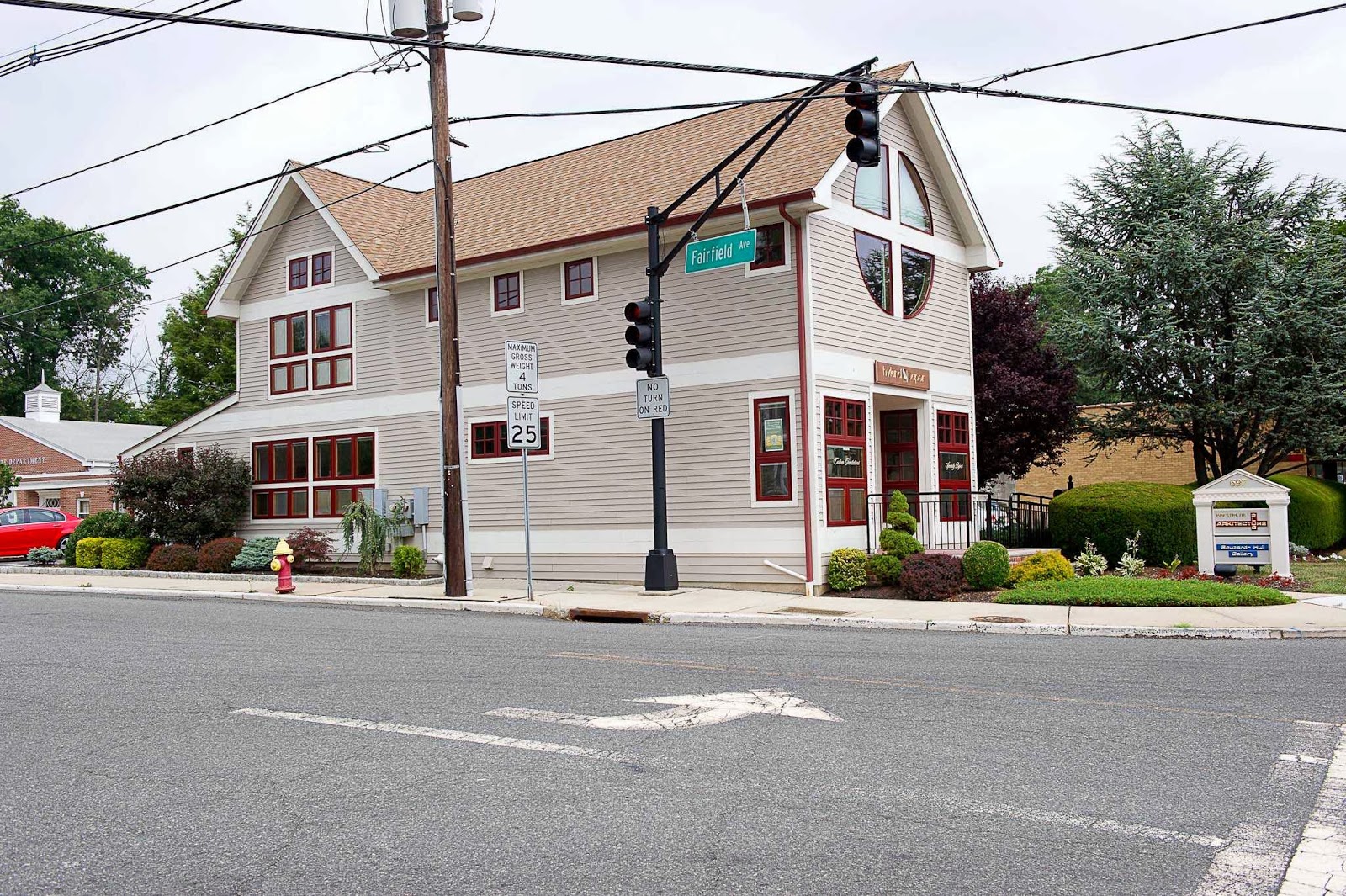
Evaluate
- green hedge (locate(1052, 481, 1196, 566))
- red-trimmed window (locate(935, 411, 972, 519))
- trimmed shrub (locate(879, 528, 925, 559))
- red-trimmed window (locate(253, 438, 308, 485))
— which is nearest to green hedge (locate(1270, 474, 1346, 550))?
green hedge (locate(1052, 481, 1196, 566))

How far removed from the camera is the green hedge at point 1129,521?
18.7 meters

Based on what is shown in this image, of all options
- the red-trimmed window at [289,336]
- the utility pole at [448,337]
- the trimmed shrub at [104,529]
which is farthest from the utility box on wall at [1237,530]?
the trimmed shrub at [104,529]

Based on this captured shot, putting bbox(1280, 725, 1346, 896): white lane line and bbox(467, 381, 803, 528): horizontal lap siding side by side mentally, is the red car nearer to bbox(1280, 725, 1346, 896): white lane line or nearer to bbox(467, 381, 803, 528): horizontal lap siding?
bbox(467, 381, 803, 528): horizontal lap siding

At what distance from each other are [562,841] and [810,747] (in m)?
2.17

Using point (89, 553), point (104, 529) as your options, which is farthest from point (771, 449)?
point (89, 553)

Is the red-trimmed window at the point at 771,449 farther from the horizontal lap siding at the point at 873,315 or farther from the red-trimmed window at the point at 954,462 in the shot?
the red-trimmed window at the point at 954,462

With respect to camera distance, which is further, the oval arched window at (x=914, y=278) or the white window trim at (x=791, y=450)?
the oval arched window at (x=914, y=278)

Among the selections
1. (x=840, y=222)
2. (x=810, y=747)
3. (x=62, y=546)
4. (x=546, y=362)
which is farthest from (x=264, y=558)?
(x=810, y=747)

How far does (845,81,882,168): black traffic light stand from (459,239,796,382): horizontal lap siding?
4.90 m

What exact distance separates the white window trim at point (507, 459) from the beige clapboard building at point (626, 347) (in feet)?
0.14

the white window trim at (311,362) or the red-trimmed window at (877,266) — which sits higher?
the red-trimmed window at (877,266)

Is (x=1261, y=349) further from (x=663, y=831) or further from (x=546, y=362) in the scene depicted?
(x=663, y=831)

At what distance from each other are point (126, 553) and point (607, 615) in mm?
14878

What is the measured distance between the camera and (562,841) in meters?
5.11
